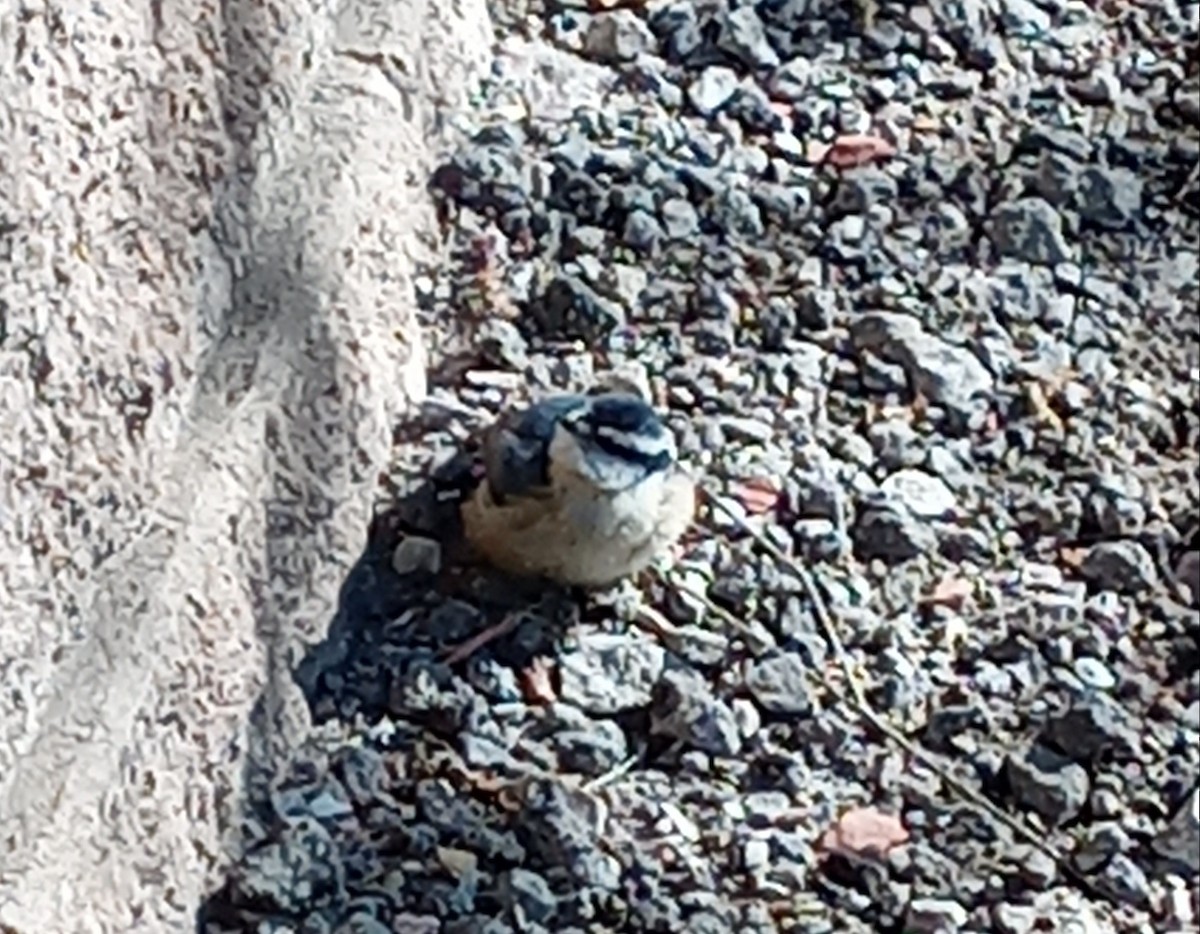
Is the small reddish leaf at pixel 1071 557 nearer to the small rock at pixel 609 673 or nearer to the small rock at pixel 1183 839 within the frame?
the small rock at pixel 1183 839

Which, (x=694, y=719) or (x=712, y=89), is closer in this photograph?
(x=694, y=719)

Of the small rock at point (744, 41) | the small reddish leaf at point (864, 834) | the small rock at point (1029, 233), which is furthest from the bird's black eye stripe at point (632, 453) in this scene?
the small rock at point (744, 41)

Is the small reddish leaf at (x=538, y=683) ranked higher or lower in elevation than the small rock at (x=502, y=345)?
lower

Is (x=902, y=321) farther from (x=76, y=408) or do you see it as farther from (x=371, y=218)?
(x=76, y=408)

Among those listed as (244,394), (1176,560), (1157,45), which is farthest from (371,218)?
(1157,45)

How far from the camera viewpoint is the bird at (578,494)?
9.97 feet

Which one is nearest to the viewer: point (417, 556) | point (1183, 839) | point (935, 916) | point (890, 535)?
Result: point (935, 916)

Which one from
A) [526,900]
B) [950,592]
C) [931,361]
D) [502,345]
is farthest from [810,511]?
[526,900]

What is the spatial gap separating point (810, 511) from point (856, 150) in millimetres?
637

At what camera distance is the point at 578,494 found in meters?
3.08

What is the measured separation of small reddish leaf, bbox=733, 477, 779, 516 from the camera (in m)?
3.27

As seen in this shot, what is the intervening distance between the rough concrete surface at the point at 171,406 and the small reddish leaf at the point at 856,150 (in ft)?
2.21

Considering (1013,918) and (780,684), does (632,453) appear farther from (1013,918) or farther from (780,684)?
(1013,918)

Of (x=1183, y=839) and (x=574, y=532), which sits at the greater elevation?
(x=574, y=532)
